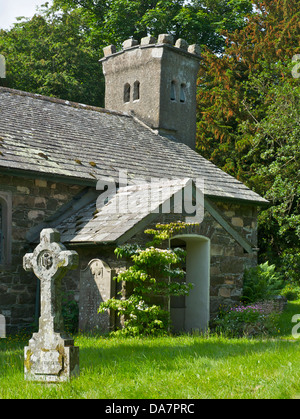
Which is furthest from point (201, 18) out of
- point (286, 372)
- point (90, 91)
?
point (286, 372)

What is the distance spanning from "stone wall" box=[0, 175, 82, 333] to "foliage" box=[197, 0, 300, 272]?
9.18 m

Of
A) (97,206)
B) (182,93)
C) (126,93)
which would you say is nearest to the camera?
(97,206)

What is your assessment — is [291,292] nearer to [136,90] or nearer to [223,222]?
[223,222]

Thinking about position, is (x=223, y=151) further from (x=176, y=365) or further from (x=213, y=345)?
(x=176, y=365)

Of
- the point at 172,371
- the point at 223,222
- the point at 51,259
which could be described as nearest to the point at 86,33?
the point at 223,222

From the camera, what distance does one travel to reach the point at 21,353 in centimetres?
890

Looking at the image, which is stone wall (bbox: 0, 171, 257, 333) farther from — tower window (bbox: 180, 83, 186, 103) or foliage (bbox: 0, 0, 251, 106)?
foliage (bbox: 0, 0, 251, 106)

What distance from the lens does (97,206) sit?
13188mm

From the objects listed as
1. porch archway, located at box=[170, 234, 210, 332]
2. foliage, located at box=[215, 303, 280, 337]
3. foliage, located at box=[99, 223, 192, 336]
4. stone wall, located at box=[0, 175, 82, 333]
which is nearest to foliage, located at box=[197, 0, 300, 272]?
porch archway, located at box=[170, 234, 210, 332]

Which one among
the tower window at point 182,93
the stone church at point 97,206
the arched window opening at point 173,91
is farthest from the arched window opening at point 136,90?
the stone church at point 97,206

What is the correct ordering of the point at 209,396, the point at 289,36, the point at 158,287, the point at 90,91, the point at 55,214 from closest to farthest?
the point at 209,396
the point at 158,287
the point at 55,214
the point at 289,36
the point at 90,91

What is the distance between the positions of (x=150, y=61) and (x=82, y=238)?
10.4m

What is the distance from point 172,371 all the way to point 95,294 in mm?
4425

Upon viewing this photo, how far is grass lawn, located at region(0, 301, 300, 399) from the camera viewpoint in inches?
241
